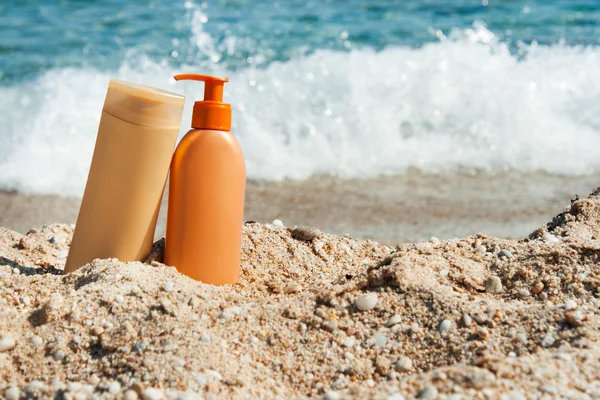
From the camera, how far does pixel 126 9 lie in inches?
290

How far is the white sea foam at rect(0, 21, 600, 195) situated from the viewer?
179 inches

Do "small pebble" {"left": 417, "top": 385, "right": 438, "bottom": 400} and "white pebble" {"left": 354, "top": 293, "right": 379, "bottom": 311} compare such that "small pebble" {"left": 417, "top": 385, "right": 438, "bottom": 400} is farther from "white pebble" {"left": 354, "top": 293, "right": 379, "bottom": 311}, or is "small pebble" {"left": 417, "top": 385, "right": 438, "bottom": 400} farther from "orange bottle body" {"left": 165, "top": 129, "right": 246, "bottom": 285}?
"orange bottle body" {"left": 165, "top": 129, "right": 246, "bottom": 285}

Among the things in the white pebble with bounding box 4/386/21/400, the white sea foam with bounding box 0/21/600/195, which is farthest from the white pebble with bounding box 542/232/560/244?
the white sea foam with bounding box 0/21/600/195

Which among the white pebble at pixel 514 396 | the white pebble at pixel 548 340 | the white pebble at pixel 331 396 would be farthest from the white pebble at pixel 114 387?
the white pebble at pixel 548 340

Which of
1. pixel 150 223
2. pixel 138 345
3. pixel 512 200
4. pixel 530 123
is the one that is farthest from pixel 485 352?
pixel 530 123

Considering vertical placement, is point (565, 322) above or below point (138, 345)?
above

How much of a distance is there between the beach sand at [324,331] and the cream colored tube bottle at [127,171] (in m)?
0.09

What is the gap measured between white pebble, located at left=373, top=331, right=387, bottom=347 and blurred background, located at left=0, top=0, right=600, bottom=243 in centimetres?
183

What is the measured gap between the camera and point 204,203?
1.83 metres

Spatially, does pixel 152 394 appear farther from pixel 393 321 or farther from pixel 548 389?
pixel 548 389

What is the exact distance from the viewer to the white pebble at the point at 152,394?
1358 millimetres

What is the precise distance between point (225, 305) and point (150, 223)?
38 centimetres

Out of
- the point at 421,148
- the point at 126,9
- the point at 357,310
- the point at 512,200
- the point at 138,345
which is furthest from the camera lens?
the point at 126,9

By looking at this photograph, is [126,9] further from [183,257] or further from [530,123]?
[183,257]
